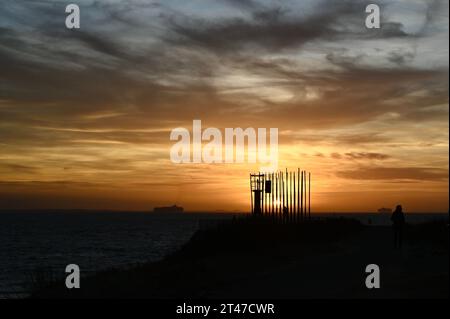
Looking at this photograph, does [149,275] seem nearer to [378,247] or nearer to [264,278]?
[264,278]

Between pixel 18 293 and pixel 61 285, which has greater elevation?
pixel 61 285

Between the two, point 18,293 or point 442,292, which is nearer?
point 442,292

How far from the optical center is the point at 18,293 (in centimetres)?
3562
